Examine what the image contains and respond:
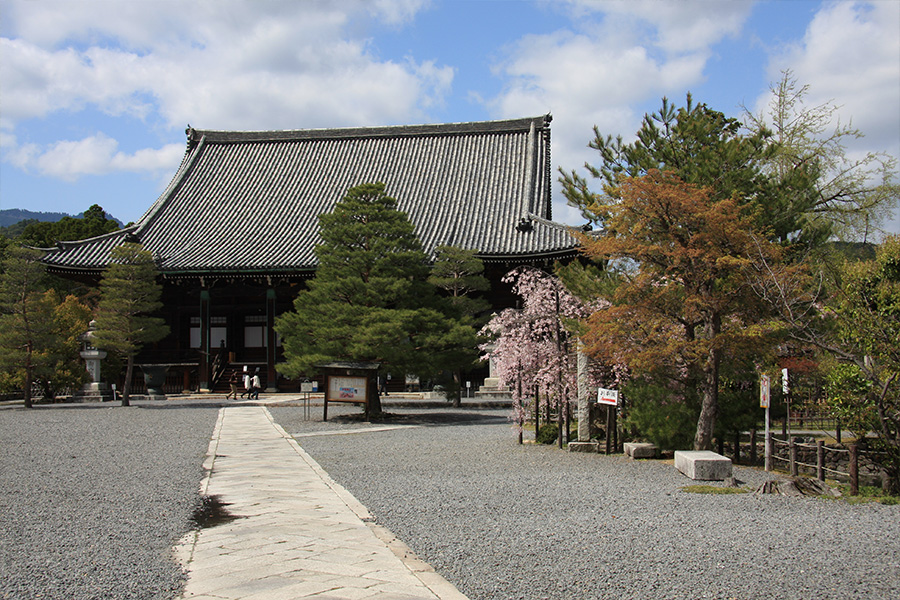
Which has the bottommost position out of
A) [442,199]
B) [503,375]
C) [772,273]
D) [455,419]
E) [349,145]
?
[455,419]

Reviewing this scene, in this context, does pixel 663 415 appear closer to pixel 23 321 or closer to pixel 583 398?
pixel 583 398

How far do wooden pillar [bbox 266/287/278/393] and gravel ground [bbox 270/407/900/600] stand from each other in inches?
679

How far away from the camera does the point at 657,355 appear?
Result: 409 inches

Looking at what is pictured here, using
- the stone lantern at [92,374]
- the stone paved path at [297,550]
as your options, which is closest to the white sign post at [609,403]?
the stone paved path at [297,550]

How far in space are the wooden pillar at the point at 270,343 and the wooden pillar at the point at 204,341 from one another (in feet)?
7.58

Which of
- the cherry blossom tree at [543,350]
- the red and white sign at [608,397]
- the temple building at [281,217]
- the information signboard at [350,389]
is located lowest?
the information signboard at [350,389]

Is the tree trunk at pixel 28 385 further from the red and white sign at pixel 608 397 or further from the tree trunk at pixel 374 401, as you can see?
the red and white sign at pixel 608 397

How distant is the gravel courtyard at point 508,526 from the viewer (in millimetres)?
4750

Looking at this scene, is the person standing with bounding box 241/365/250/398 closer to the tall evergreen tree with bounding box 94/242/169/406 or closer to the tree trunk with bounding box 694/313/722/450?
the tall evergreen tree with bounding box 94/242/169/406

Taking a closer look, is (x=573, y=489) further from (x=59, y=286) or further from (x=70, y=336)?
(x=59, y=286)

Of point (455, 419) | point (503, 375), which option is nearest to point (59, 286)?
point (455, 419)

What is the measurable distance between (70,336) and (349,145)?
1566 centimetres

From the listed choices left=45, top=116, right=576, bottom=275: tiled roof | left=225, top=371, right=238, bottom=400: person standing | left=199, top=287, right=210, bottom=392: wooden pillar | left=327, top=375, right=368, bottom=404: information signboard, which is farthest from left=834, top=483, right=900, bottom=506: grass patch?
left=199, top=287, right=210, bottom=392: wooden pillar

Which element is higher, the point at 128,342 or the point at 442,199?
the point at 442,199
